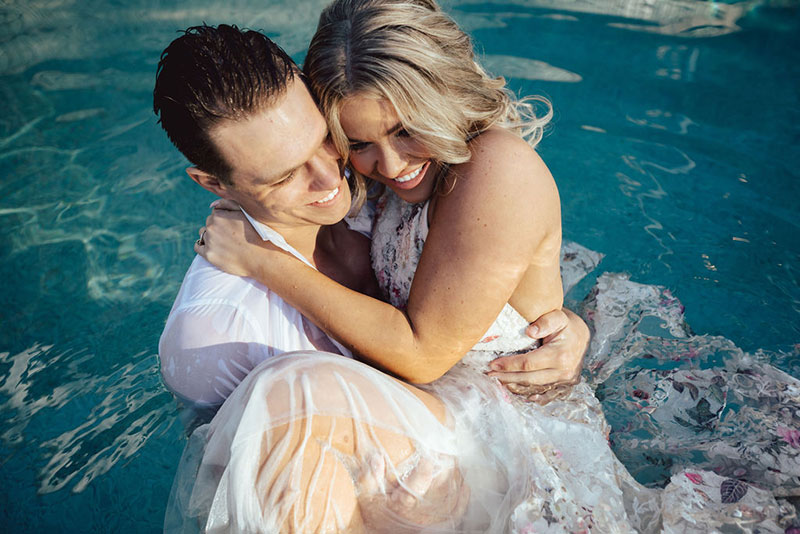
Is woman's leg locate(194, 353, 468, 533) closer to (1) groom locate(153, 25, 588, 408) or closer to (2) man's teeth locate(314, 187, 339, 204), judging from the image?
(1) groom locate(153, 25, 588, 408)

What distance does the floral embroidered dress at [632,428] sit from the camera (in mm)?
2059

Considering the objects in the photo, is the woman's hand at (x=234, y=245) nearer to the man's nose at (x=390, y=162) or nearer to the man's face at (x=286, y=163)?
the man's face at (x=286, y=163)

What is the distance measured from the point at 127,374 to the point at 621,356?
2845mm

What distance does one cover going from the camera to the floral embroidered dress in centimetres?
206

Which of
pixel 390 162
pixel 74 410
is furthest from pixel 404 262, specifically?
pixel 74 410

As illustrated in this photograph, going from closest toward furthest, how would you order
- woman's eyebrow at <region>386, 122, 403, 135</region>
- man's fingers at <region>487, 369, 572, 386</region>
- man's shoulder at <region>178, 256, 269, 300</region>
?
woman's eyebrow at <region>386, 122, 403, 135</region>
man's shoulder at <region>178, 256, 269, 300</region>
man's fingers at <region>487, 369, 572, 386</region>

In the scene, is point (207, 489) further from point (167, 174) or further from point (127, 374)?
point (167, 174)

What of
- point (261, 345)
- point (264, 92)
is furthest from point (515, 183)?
point (261, 345)

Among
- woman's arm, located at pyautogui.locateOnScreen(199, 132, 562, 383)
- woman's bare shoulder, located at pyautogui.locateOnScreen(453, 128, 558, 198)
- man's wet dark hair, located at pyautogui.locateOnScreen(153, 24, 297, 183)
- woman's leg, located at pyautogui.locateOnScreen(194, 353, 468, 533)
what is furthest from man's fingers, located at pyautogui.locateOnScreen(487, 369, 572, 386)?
man's wet dark hair, located at pyautogui.locateOnScreen(153, 24, 297, 183)

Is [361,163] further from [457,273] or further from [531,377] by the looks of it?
[531,377]

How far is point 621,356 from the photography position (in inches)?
123

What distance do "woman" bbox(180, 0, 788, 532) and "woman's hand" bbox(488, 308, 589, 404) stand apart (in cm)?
15

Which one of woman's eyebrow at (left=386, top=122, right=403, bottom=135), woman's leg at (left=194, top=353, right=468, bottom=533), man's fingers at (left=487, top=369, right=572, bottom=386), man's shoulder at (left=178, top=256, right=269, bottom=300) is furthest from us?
man's fingers at (left=487, top=369, right=572, bottom=386)

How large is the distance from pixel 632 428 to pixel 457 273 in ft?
4.34
